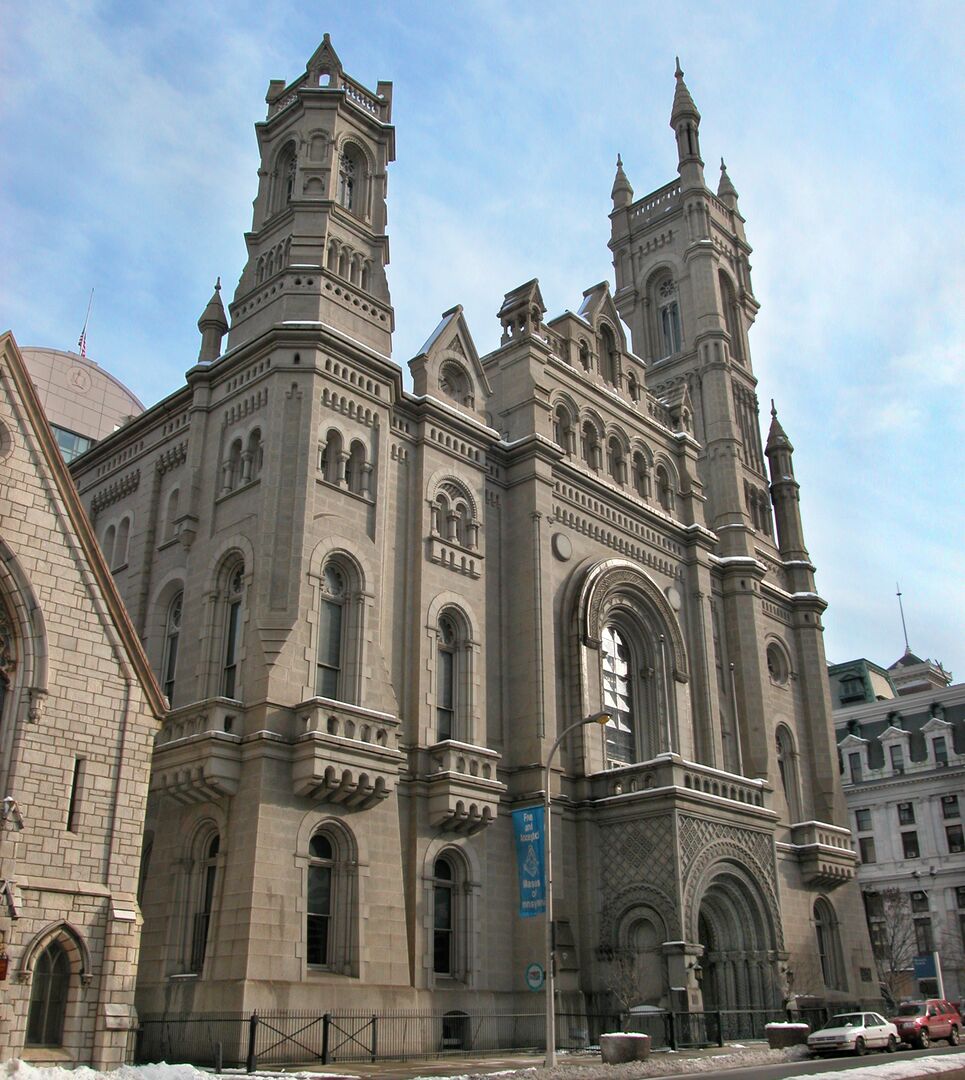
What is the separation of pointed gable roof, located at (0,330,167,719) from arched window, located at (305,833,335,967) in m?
6.74

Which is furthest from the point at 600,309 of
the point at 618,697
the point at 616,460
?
the point at 618,697

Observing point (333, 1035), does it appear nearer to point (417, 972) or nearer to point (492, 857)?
point (417, 972)

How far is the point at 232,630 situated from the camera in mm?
30750

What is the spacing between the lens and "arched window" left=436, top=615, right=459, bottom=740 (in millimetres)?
33656

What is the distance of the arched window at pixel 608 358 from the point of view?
46622mm

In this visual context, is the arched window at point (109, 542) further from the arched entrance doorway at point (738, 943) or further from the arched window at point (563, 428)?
the arched entrance doorway at point (738, 943)

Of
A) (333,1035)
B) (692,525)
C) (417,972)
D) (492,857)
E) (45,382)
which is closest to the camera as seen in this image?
(333,1035)

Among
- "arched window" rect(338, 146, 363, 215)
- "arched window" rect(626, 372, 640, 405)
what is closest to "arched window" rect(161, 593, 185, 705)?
"arched window" rect(338, 146, 363, 215)

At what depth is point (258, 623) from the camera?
1121 inches

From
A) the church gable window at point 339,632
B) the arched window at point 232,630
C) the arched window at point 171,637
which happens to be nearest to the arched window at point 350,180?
the church gable window at point 339,632

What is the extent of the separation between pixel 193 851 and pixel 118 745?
6.66 m

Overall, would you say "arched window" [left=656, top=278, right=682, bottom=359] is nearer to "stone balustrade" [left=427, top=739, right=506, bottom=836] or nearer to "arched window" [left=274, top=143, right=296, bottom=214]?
"arched window" [left=274, top=143, right=296, bottom=214]

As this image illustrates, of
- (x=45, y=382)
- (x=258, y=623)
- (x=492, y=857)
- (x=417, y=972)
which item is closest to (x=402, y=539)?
(x=258, y=623)

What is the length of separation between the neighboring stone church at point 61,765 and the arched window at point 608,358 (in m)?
28.2
